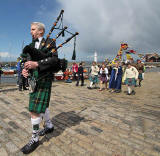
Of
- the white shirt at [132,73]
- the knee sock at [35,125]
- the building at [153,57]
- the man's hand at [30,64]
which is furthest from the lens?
the building at [153,57]

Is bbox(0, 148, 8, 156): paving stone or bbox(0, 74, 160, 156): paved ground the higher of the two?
bbox(0, 74, 160, 156): paved ground

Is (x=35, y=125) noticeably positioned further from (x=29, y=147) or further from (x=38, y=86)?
(x=38, y=86)

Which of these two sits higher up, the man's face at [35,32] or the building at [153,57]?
the building at [153,57]

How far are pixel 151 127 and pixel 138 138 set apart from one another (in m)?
0.76

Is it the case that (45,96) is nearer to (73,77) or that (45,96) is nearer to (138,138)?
(138,138)

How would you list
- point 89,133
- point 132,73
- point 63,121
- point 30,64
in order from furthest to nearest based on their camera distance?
point 132,73 < point 63,121 < point 89,133 < point 30,64

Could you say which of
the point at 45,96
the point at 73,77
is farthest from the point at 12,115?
the point at 73,77

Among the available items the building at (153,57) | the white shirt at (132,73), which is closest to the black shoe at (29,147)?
the white shirt at (132,73)

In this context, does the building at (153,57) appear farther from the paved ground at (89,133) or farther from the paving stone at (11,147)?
the paving stone at (11,147)

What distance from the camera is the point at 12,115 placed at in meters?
3.71

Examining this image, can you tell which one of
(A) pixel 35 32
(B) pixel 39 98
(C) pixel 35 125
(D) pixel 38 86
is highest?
(A) pixel 35 32

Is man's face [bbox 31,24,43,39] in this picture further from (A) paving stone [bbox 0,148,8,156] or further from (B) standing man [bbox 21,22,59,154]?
(A) paving stone [bbox 0,148,8,156]

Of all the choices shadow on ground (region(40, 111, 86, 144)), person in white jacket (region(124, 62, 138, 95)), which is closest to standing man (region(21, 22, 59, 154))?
shadow on ground (region(40, 111, 86, 144))

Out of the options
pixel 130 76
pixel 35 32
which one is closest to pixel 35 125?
pixel 35 32
